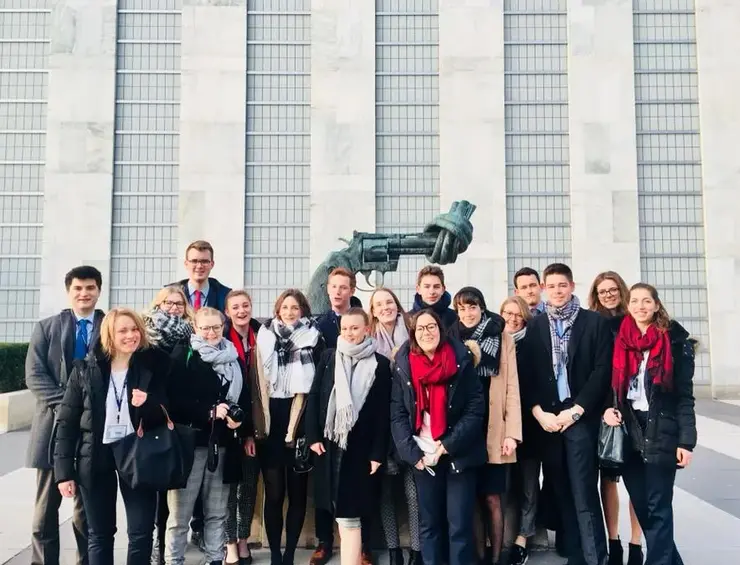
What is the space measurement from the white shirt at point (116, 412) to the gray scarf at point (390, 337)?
187 centimetres

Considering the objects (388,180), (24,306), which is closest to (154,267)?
(24,306)

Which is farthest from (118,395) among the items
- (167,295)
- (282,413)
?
(282,413)

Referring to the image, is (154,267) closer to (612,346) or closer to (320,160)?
(320,160)

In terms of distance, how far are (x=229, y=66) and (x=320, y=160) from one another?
377 centimetres

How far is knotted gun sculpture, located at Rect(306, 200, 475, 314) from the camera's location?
7.23 metres

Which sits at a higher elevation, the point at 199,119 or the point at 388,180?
the point at 199,119

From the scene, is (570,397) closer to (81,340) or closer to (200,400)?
(200,400)

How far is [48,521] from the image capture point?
4891mm

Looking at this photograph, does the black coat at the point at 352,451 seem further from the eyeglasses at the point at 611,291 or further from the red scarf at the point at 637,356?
the eyeglasses at the point at 611,291

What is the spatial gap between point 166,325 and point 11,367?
11.0 metres

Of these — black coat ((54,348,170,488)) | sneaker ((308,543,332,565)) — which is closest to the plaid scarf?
sneaker ((308,543,332,565))

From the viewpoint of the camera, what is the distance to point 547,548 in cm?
555

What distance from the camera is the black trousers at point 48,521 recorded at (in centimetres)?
479

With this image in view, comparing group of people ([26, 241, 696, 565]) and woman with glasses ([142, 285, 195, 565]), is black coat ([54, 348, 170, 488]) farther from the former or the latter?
woman with glasses ([142, 285, 195, 565])
